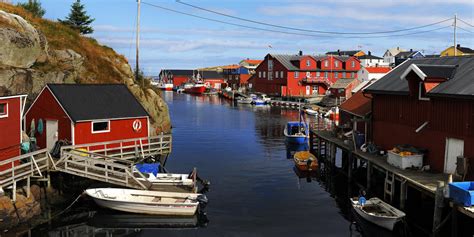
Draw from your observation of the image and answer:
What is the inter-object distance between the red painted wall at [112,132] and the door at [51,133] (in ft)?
5.87

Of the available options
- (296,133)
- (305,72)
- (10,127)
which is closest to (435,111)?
(10,127)

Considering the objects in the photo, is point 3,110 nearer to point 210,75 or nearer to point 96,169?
point 96,169

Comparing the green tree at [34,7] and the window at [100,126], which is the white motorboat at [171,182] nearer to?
the window at [100,126]

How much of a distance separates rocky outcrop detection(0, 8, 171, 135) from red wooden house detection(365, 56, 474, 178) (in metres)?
23.9

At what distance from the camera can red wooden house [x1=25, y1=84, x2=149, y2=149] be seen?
3172cm

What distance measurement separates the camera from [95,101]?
111ft

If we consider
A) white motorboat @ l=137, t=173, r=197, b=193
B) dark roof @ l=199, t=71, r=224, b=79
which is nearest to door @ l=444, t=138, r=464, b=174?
white motorboat @ l=137, t=173, r=197, b=193

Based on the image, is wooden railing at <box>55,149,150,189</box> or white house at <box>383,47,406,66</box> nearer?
wooden railing at <box>55,149,150,189</box>

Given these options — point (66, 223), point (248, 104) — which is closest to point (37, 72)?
point (66, 223)

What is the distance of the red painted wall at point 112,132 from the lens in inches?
1246

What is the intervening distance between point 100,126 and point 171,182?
7562mm

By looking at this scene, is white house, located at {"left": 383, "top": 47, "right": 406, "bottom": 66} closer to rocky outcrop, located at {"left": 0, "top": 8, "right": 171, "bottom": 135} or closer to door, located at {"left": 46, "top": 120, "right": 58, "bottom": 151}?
rocky outcrop, located at {"left": 0, "top": 8, "right": 171, "bottom": 135}

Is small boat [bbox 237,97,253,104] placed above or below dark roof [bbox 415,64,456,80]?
below

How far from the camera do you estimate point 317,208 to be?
93.9 ft
